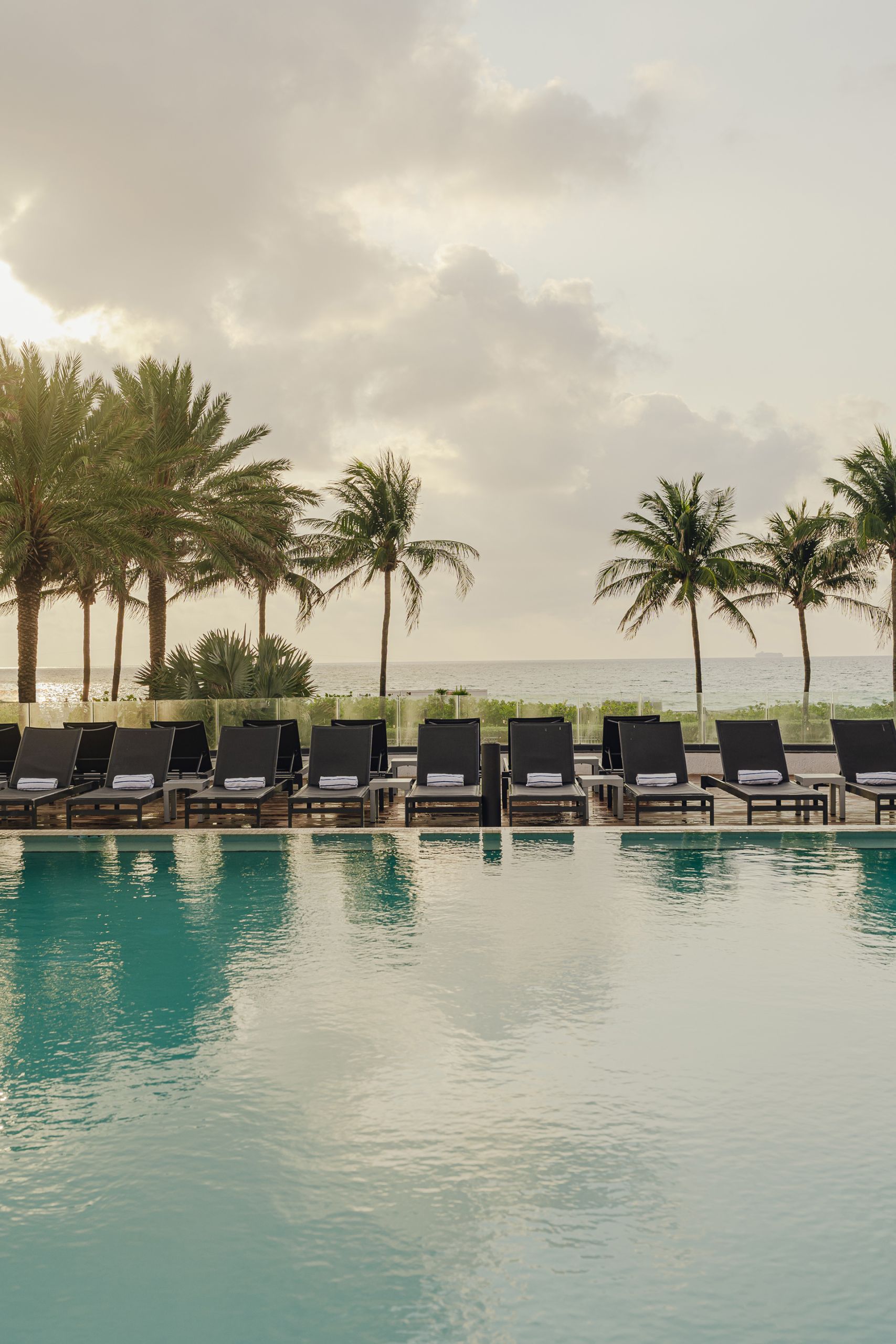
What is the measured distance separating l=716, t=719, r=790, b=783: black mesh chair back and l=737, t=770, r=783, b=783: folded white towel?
0.20 metres

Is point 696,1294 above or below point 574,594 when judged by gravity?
below

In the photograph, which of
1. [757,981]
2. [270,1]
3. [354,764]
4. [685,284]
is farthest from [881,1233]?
[685,284]

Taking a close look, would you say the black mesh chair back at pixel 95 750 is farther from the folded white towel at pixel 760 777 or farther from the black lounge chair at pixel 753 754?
the folded white towel at pixel 760 777

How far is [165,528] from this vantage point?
20.5m

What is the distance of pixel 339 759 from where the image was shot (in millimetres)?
11594

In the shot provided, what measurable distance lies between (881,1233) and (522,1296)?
4.04ft

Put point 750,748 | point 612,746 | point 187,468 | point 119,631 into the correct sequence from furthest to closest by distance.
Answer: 1. point 119,631
2. point 187,468
3. point 612,746
4. point 750,748

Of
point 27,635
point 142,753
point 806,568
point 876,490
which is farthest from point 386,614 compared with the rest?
point 142,753

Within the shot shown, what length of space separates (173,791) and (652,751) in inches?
223

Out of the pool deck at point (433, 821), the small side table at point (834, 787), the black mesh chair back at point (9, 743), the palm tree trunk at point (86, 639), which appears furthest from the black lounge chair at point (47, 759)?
the palm tree trunk at point (86, 639)

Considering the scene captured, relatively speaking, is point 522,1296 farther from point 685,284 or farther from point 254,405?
point 254,405

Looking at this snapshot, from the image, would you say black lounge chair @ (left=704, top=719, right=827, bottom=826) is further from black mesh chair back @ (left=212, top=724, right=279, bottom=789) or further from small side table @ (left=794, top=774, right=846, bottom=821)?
Result: black mesh chair back @ (left=212, top=724, right=279, bottom=789)

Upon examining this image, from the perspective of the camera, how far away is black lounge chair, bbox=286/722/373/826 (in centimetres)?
1131

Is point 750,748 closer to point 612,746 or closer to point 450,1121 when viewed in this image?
point 612,746
